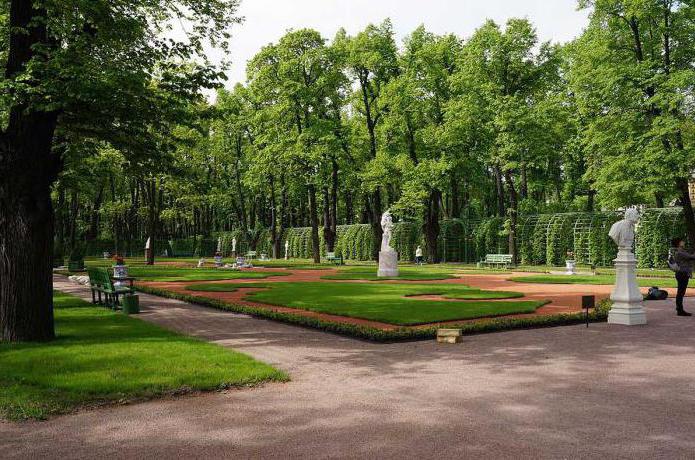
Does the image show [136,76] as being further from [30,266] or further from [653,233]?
[653,233]

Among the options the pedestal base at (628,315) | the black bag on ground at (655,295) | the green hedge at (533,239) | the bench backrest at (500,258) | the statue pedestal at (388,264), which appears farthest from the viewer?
the bench backrest at (500,258)

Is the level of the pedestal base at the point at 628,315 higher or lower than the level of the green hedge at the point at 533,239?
lower

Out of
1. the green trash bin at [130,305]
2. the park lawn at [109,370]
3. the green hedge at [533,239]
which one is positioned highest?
the green hedge at [533,239]

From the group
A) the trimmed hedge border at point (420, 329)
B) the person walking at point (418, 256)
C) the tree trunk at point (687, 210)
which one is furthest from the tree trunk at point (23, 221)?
the person walking at point (418, 256)

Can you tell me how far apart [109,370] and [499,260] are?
3035 centimetres

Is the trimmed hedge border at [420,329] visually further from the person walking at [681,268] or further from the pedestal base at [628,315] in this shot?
the person walking at [681,268]

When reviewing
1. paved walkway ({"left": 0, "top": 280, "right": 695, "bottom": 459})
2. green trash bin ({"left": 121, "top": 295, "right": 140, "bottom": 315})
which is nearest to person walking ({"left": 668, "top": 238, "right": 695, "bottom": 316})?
paved walkway ({"left": 0, "top": 280, "right": 695, "bottom": 459})

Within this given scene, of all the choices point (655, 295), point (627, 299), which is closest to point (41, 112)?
point (627, 299)

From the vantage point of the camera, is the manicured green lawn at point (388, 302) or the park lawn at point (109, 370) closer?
the park lawn at point (109, 370)

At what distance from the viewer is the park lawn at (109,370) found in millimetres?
6496

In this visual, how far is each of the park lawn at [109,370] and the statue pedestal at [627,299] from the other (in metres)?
8.01

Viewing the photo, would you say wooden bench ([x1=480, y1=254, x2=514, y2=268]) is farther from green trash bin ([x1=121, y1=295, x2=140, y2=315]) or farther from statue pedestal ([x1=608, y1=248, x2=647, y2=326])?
green trash bin ([x1=121, y1=295, x2=140, y2=315])

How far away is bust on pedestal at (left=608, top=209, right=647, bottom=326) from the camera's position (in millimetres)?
11867

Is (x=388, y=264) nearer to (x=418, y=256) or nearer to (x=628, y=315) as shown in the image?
(x=418, y=256)
